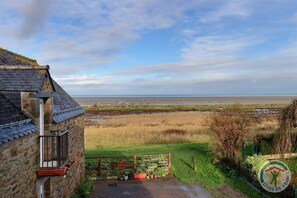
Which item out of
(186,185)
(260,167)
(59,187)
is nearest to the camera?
(59,187)

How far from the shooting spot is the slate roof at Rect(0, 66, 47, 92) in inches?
288

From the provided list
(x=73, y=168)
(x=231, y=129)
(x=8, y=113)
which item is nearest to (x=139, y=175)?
(x=73, y=168)

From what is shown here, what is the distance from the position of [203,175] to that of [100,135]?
16054 mm

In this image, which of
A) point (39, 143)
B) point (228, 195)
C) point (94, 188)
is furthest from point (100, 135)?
point (39, 143)

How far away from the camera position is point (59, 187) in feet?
33.4

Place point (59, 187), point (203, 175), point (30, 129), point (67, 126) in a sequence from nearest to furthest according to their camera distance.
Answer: point (30, 129) < point (59, 187) < point (67, 126) < point (203, 175)

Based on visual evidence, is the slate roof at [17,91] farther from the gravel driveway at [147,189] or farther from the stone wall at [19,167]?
the gravel driveway at [147,189]

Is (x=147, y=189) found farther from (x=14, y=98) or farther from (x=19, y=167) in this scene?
(x=19, y=167)

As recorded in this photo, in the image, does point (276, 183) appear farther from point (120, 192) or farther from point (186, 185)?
point (120, 192)

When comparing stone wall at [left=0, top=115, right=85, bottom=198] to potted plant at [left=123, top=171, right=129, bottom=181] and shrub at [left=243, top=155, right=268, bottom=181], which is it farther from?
shrub at [left=243, top=155, right=268, bottom=181]

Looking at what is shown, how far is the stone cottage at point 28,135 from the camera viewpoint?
20.4ft

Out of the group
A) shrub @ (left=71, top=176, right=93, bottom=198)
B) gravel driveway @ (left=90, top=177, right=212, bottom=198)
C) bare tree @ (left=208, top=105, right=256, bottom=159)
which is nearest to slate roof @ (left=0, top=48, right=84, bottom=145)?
shrub @ (left=71, top=176, right=93, bottom=198)

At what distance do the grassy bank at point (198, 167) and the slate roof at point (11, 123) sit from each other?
32.4ft

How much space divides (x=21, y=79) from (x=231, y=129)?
1339cm
